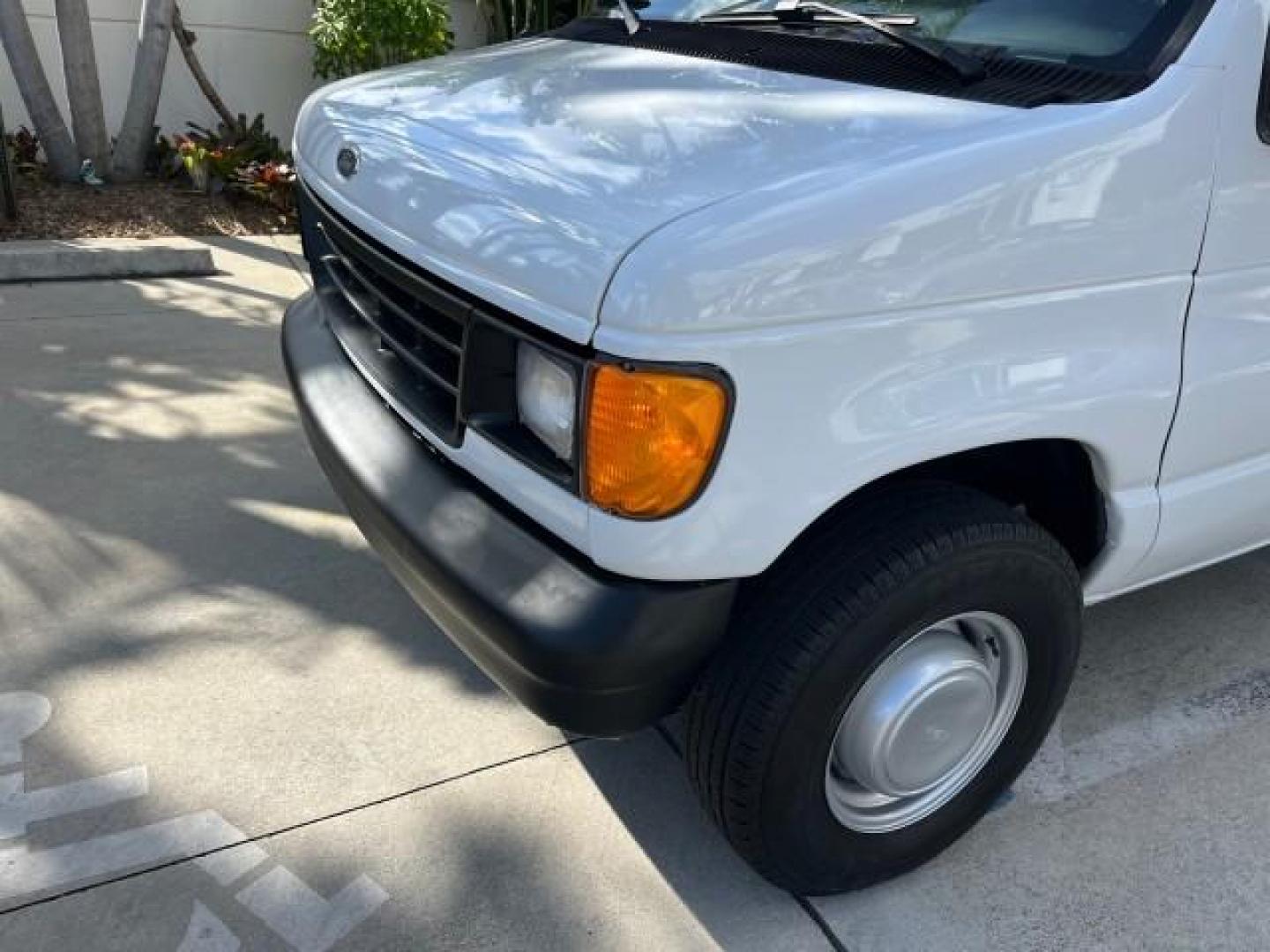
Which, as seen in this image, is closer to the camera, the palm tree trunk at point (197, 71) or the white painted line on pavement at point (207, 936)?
the white painted line on pavement at point (207, 936)

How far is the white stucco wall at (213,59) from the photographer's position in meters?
7.07

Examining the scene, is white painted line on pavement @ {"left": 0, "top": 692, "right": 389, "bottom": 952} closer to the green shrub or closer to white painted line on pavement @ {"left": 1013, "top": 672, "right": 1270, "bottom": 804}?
white painted line on pavement @ {"left": 1013, "top": 672, "right": 1270, "bottom": 804}

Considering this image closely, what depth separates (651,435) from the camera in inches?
66.5

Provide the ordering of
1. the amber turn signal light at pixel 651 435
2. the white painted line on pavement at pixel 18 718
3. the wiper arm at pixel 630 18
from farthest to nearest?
the wiper arm at pixel 630 18
the white painted line on pavement at pixel 18 718
the amber turn signal light at pixel 651 435

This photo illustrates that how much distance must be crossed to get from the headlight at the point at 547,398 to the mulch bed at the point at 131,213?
489cm

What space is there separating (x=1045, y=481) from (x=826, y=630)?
71 cm

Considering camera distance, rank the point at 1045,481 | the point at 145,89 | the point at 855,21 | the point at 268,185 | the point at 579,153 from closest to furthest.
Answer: the point at 579,153
the point at 1045,481
the point at 855,21
the point at 145,89
the point at 268,185

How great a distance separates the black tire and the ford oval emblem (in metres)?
1.20

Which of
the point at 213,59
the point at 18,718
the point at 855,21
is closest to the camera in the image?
the point at 855,21

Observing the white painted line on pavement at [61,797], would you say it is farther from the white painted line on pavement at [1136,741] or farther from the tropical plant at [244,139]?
the tropical plant at [244,139]

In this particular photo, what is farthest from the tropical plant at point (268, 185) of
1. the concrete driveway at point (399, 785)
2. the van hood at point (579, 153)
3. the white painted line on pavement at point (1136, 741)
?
the white painted line on pavement at point (1136, 741)

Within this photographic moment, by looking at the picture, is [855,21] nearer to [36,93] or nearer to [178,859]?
[178,859]

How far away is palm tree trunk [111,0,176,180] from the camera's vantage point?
629 centimetres

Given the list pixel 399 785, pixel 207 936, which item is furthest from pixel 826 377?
pixel 207 936
